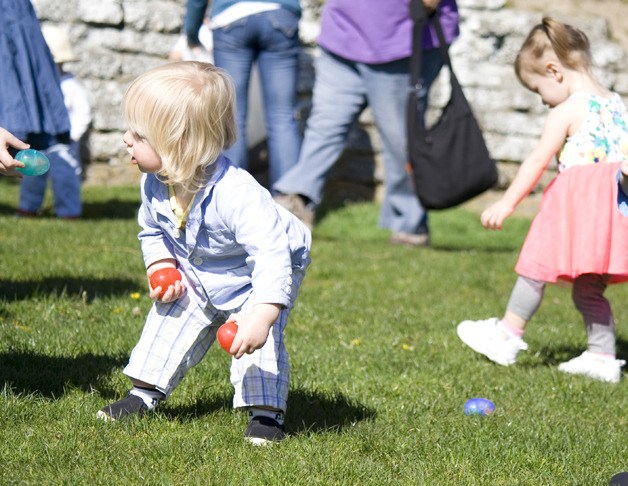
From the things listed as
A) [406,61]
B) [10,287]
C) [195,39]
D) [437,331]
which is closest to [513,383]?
[437,331]

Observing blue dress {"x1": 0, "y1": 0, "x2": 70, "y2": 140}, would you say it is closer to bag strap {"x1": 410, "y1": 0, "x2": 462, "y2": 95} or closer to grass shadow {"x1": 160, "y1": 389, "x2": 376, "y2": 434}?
grass shadow {"x1": 160, "y1": 389, "x2": 376, "y2": 434}

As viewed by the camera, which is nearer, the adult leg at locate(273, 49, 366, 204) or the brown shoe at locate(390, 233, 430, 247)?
the adult leg at locate(273, 49, 366, 204)

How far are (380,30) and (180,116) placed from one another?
13.6ft

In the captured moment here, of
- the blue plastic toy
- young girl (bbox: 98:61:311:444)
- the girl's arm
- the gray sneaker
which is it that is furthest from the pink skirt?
the blue plastic toy

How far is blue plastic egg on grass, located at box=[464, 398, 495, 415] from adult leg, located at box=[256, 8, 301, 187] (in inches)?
157

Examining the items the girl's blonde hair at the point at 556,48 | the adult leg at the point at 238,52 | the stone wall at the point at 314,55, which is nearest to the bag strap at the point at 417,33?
the adult leg at the point at 238,52

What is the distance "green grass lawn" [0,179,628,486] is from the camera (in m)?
2.99

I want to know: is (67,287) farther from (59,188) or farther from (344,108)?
(344,108)

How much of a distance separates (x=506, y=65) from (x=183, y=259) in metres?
6.62

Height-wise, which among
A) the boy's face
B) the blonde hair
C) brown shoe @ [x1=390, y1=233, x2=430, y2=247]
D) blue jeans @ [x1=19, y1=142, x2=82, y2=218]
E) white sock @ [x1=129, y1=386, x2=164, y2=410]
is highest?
the blonde hair

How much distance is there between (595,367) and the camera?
446 centimetres

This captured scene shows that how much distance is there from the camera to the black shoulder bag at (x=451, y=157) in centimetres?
648

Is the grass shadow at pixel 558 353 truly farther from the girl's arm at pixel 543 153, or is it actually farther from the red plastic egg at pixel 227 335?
the red plastic egg at pixel 227 335

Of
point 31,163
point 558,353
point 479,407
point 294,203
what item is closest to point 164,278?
point 31,163
